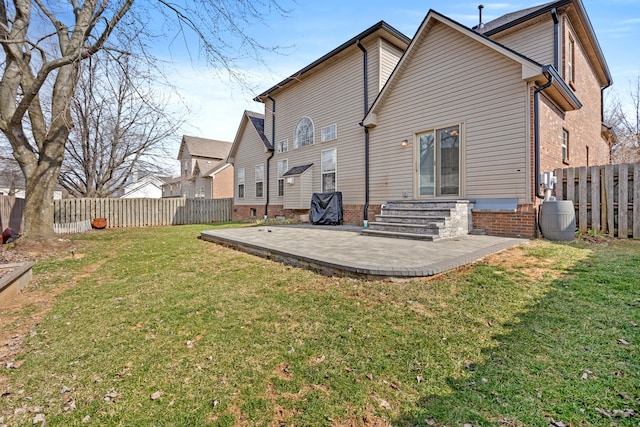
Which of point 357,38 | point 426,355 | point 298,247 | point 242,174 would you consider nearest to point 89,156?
point 242,174

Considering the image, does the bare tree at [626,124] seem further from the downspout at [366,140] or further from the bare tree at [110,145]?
the bare tree at [110,145]

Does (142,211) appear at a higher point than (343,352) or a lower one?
higher

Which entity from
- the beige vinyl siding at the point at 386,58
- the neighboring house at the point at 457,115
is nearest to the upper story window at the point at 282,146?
the neighboring house at the point at 457,115

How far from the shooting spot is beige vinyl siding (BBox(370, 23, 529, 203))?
277 inches

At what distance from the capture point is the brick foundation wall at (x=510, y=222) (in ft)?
22.1

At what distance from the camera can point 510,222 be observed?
7.03 meters

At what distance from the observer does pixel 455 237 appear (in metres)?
6.94

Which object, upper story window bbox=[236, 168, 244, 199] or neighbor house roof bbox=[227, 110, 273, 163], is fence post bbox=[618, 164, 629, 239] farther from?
upper story window bbox=[236, 168, 244, 199]

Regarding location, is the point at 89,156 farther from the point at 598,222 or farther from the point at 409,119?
the point at 598,222

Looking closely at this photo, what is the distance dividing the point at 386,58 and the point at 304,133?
4619 mm

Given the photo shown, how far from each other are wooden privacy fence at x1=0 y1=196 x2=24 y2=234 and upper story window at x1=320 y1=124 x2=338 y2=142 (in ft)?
33.7

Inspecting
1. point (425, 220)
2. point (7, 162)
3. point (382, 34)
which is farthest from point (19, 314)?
point (7, 162)

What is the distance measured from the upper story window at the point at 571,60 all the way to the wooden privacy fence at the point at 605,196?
12.4ft

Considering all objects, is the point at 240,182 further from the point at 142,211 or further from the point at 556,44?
the point at 556,44
